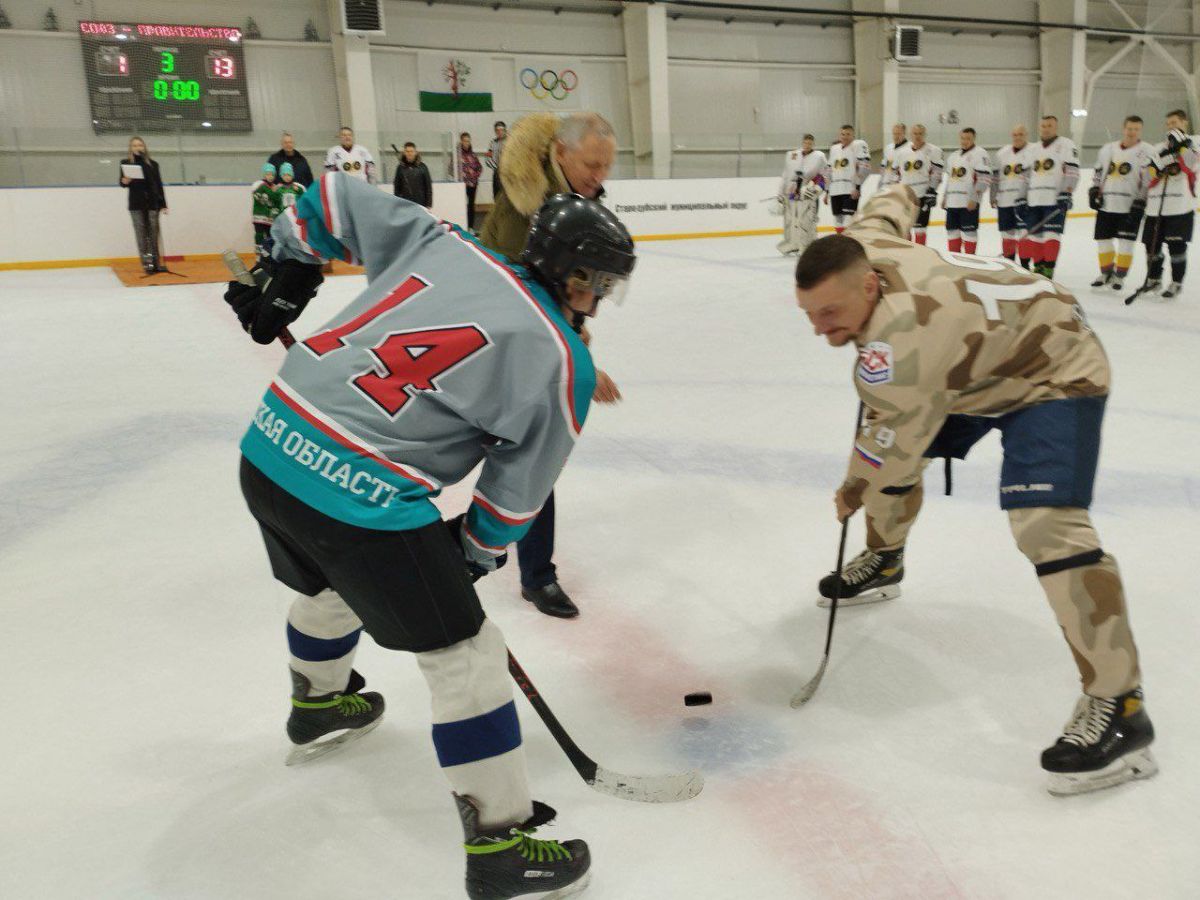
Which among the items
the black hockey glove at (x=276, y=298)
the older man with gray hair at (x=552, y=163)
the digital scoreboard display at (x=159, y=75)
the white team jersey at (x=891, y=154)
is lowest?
the black hockey glove at (x=276, y=298)

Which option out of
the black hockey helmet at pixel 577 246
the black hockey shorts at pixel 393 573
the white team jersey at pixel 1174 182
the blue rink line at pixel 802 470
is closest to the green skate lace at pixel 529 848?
the black hockey shorts at pixel 393 573

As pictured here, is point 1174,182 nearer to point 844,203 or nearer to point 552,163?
point 844,203

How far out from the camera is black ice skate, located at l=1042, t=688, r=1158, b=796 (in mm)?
1748

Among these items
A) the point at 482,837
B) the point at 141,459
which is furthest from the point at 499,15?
the point at 482,837

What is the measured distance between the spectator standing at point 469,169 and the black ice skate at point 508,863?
35.8 ft

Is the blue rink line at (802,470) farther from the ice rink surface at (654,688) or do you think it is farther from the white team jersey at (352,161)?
the white team jersey at (352,161)

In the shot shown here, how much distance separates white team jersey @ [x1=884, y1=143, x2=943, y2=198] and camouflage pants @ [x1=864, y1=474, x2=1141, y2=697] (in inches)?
358

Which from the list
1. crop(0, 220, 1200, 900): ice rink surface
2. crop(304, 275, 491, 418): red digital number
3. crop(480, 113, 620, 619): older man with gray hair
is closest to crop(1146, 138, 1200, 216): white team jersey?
crop(0, 220, 1200, 900): ice rink surface

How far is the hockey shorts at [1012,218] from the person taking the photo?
27.6 ft

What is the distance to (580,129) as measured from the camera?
2133mm

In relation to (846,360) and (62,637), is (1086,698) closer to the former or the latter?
(62,637)

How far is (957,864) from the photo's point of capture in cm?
158

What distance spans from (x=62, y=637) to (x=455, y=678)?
1498mm

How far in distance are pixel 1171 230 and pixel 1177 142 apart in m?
0.66
